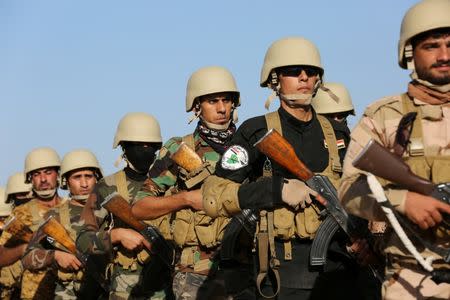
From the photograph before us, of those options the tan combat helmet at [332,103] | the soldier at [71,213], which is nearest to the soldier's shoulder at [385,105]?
the tan combat helmet at [332,103]

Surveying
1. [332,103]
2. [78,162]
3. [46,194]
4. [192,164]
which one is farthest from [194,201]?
[46,194]

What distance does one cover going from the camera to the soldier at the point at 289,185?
292 inches

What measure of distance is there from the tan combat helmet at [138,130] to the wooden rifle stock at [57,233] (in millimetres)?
1169

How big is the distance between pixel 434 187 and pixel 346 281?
6.74 ft

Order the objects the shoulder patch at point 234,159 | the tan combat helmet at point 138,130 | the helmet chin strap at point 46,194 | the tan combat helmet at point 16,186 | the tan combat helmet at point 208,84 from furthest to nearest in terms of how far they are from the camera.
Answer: the tan combat helmet at point 16,186 < the helmet chin strap at point 46,194 < the tan combat helmet at point 138,130 < the tan combat helmet at point 208,84 < the shoulder patch at point 234,159

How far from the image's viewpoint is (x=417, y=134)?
5.94 metres

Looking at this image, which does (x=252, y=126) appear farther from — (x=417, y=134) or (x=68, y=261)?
(x=68, y=261)

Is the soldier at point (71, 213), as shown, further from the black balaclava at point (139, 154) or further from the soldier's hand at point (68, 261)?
the black balaclava at point (139, 154)

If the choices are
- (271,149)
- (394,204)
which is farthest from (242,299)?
(394,204)

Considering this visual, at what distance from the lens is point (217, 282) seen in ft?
30.7

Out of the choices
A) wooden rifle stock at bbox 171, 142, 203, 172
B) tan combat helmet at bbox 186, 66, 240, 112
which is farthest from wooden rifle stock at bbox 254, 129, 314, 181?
tan combat helmet at bbox 186, 66, 240, 112

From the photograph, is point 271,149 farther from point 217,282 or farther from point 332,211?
point 217,282

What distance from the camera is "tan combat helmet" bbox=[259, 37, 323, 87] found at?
8172mm

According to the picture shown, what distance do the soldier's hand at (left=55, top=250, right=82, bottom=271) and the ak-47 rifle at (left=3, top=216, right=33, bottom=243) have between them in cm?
170
